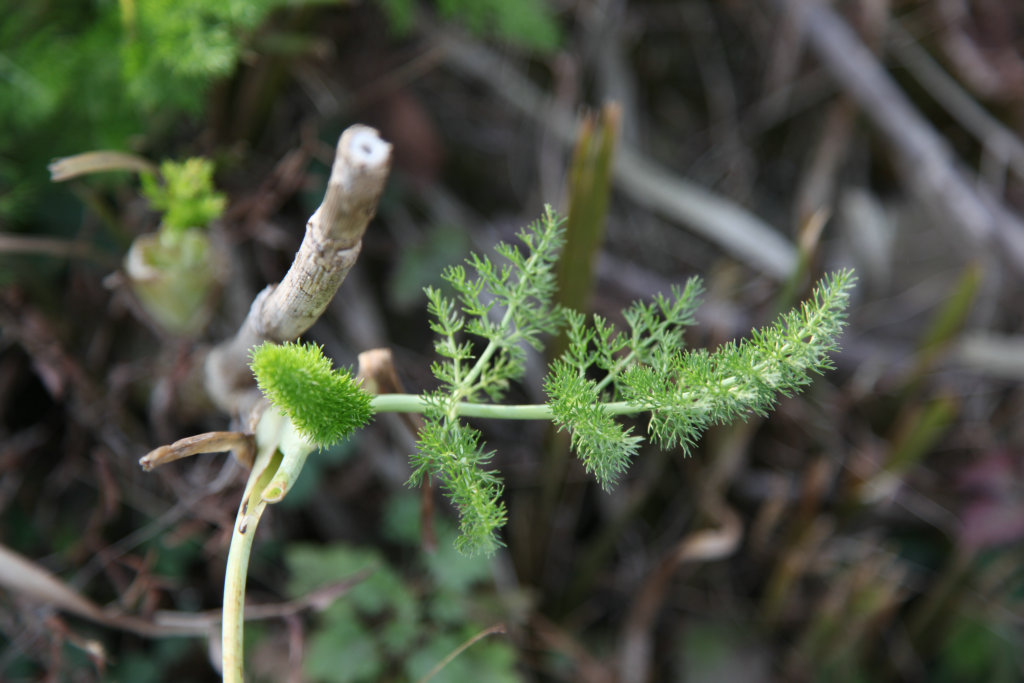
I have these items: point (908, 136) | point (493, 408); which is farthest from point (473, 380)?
point (908, 136)

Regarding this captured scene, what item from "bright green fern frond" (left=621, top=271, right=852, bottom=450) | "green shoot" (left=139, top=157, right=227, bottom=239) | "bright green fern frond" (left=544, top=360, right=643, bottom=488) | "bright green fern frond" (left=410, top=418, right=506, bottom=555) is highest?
"bright green fern frond" (left=621, top=271, right=852, bottom=450)

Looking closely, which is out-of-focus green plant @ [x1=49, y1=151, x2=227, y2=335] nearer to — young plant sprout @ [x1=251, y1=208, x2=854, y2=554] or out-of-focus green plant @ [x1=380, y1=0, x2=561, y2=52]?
young plant sprout @ [x1=251, y1=208, x2=854, y2=554]

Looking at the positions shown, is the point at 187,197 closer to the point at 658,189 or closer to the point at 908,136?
the point at 658,189

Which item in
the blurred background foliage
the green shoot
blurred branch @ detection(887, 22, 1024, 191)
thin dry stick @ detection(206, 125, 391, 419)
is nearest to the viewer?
thin dry stick @ detection(206, 125, 391, 419)

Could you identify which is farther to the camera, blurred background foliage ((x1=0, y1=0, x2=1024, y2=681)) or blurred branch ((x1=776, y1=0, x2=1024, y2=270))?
blurred branch ((x1=776, y1=0, x2=1024, y2=270))

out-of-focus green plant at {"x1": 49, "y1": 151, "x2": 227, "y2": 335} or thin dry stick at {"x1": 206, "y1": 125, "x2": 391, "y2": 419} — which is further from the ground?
thin dry stick at {"x1": 206, "y1": 125, "x2": 391, "y2": 419}

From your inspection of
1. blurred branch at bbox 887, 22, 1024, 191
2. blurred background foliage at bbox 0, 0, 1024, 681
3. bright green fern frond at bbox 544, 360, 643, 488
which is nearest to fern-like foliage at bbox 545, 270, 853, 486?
bright green fern frond at bbox 544, 360, 643, 488

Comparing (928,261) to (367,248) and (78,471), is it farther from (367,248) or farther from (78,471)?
(78,471)

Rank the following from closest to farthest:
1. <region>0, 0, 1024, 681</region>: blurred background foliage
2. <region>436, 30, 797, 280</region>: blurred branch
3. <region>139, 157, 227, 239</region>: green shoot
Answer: <region>139, 157, 227, 239</region>: green shoot → <region>0, 0, 1024, 681</region>: blurred background foliage → <region>436, 30, 797, 280</region>: blurred branch
